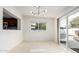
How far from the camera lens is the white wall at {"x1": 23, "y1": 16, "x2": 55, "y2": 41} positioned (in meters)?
7.10

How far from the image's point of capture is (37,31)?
7.49m

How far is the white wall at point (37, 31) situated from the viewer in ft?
23.3

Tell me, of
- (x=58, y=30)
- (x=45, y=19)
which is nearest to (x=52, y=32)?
(x=58, y=30)

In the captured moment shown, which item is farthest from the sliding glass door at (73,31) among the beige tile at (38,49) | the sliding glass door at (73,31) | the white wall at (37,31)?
the white wall at (37,31)

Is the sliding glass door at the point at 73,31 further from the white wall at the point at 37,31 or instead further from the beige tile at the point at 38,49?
the white wall at the point at 37,31

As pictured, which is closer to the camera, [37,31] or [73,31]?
[73,31]

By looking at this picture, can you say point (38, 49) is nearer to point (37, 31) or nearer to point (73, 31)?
point (73, 31)

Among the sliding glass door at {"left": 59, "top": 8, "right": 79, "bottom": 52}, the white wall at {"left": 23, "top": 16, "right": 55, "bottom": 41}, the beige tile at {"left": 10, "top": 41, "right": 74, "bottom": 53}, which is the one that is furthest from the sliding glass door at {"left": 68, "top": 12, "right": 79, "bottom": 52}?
the white wall at {"left": 23, "top": 16, "right": 55, "bottom": 41}

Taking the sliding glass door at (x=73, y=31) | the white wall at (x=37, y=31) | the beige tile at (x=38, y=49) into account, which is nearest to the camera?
the beige tile at (x=38, y=49)

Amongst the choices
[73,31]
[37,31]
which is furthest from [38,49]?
[37,31]
